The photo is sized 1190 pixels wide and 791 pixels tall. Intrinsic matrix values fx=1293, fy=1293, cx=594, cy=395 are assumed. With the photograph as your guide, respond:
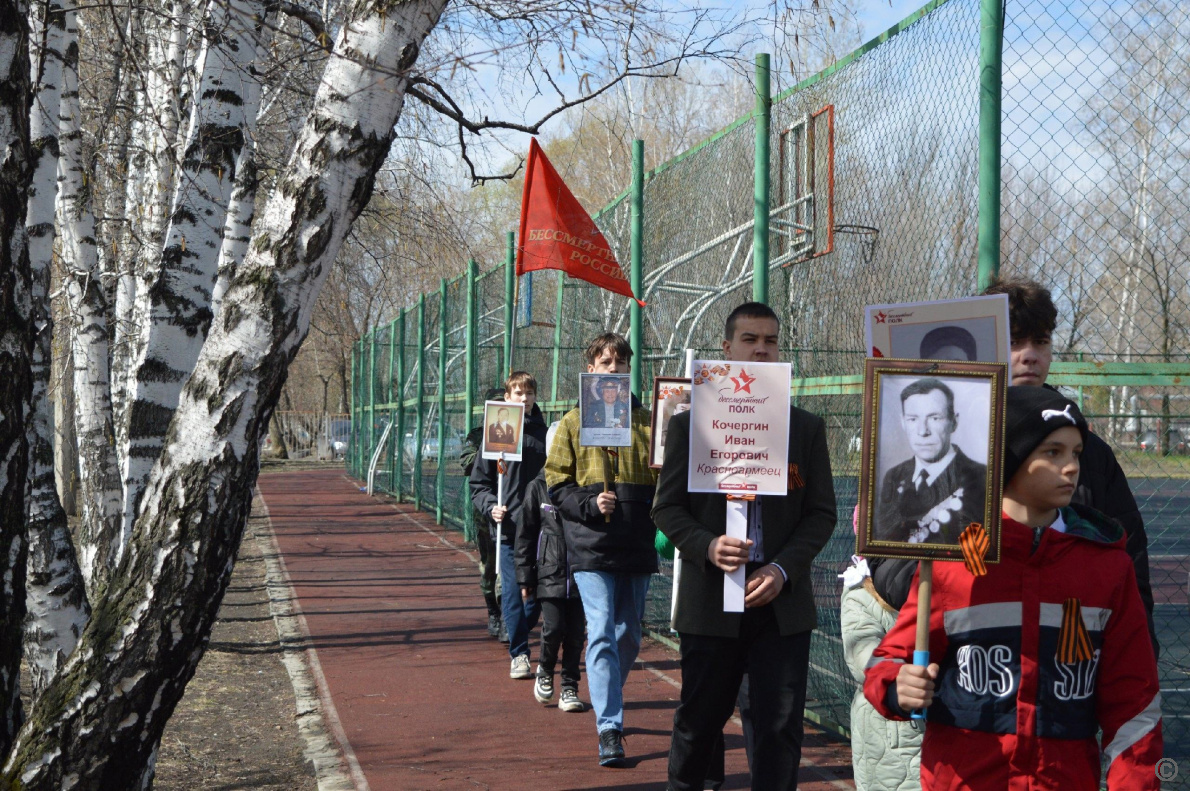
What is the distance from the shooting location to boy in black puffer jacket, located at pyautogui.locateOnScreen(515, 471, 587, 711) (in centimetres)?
723

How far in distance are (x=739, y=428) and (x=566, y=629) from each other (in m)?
3.10

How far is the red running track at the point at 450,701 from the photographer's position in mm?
6184

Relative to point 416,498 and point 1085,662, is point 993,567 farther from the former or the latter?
point 416,498

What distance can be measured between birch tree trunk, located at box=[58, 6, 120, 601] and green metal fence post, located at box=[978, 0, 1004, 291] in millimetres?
5186

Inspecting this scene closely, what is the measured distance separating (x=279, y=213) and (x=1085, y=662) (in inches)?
115

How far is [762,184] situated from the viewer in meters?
7.01

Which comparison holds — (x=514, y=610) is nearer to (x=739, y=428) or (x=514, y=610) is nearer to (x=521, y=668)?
(x=521, y=668)

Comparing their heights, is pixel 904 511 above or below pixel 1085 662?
above

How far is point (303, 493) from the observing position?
30.0 meters

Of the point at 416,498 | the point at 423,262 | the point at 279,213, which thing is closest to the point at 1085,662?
the point at 279,213

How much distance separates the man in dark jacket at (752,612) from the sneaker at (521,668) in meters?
3.96

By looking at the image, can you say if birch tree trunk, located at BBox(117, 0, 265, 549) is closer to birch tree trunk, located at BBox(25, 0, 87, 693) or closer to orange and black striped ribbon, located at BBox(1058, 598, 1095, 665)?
birch tree trunk, located at BBox(25, 0, 87, 693)

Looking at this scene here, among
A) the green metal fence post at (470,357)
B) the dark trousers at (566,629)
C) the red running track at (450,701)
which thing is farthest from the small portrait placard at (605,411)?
the green metal fence post at (470,357)

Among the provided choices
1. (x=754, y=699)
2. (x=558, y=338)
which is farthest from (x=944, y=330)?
(x=558, y=338)
